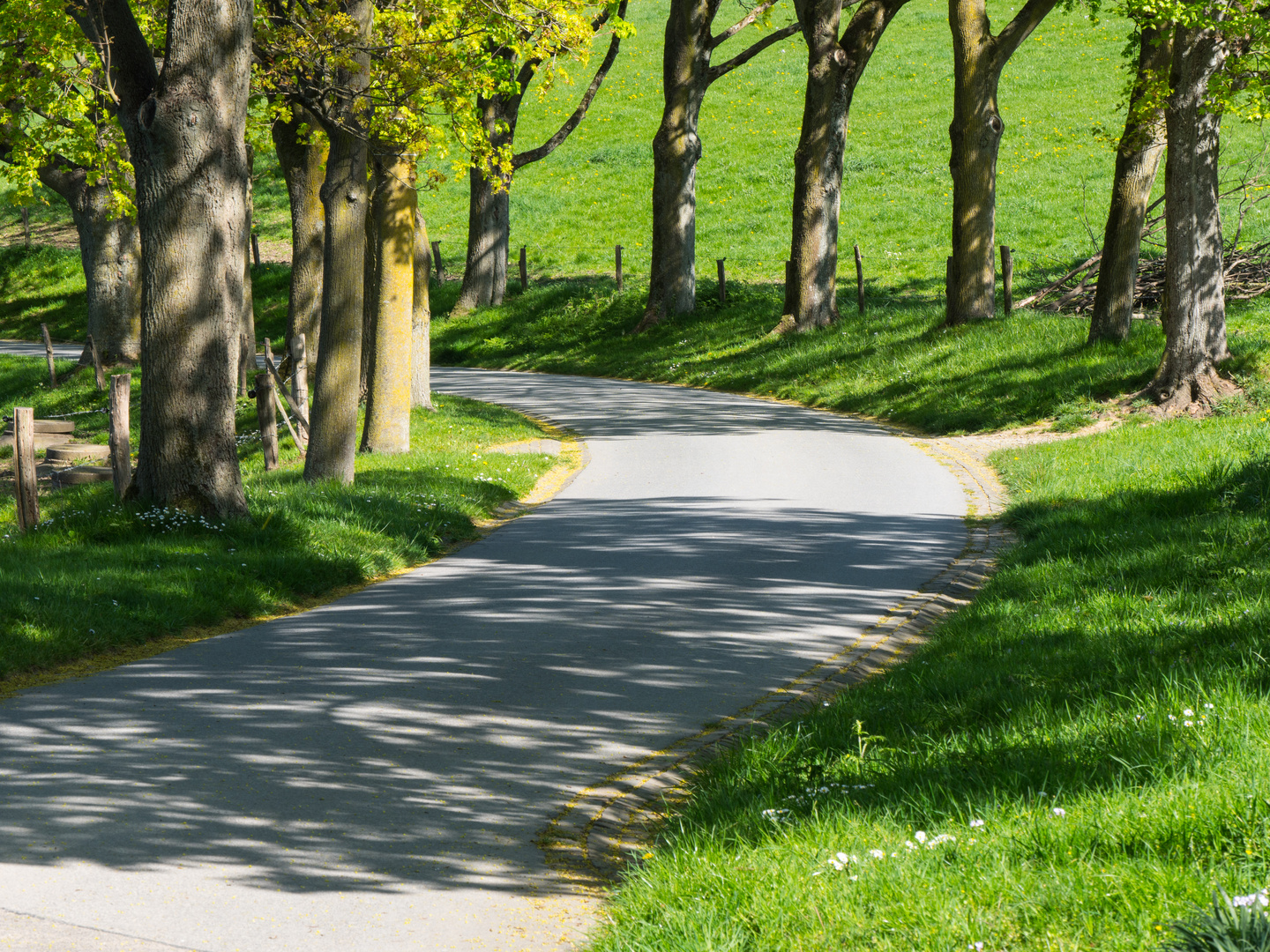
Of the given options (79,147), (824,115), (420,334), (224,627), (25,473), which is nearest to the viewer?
(224,627)

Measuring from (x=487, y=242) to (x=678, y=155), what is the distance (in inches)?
289

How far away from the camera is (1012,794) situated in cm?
427

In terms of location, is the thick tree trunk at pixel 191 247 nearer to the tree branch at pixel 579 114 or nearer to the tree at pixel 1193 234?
the tree at pixel 1193 234

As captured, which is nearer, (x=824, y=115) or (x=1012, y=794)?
(x=1012, y=794)

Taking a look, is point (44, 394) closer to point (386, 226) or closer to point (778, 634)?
point (386, 226)

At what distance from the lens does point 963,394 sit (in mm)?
18562

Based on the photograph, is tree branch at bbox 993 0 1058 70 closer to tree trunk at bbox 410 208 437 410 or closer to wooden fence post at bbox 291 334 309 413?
tree trunk at bbox 410 208 437 410

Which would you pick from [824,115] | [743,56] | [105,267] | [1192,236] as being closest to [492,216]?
[743,56]

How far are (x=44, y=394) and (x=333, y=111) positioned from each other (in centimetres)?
1648

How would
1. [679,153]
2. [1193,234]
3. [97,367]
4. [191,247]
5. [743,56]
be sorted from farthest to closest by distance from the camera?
[743,56] → [679,153] → [97,367] → [1193,234] → [191,247]

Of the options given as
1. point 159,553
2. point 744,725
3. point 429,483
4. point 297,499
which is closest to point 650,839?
point 744,725

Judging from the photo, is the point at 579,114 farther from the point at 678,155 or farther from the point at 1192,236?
the point at 1192,236

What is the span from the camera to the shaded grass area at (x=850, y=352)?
17.4 metres

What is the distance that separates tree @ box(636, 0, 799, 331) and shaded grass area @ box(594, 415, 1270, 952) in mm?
21187
